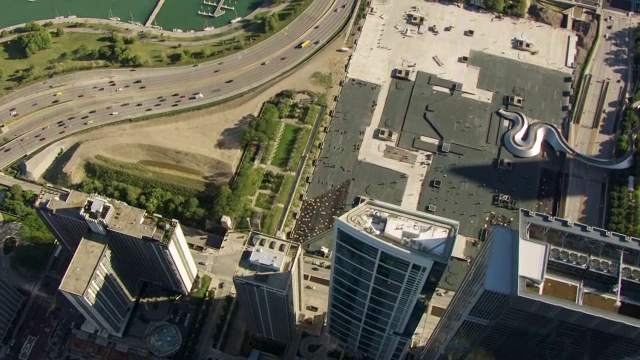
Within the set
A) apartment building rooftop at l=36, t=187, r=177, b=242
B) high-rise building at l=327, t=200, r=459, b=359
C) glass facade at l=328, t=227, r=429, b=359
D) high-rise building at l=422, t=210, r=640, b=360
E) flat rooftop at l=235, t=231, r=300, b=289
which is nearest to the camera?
high-rise building at l=422, t=210, r=640, b=360

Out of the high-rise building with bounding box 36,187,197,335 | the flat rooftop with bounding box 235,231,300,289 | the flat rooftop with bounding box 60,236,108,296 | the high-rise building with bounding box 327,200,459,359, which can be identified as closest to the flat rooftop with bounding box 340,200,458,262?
the high-rise building with bounding box 327,200,459,359

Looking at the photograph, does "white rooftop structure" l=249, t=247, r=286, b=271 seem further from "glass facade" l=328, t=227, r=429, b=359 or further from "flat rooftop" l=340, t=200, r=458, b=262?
"flat rooftop" l=340, t=200, r=458, b=262

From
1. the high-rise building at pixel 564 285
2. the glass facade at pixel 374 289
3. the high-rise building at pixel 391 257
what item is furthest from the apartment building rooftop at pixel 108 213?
the high-rise building at pixel 564 285

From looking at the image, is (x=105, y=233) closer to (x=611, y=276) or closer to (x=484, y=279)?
(x=484, y=279)

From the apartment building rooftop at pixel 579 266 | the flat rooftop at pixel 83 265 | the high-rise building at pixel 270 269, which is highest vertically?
the apartment building rooftop at pixel 579 266

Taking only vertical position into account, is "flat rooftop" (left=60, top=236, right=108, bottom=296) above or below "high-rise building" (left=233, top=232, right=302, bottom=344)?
below

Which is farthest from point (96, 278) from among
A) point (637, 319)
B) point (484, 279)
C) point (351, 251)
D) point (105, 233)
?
point (637, 319)

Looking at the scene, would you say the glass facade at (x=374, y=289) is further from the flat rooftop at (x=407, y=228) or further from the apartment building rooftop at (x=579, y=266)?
the apartment building rooftop at (x=579, y=266)
